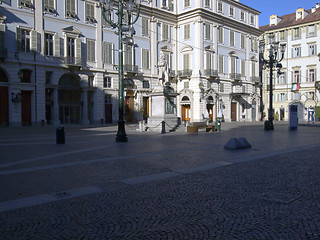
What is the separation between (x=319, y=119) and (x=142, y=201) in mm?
51039

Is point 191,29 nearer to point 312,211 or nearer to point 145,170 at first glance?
point 145,170

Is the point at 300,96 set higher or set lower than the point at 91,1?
lower

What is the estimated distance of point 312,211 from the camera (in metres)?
4.57

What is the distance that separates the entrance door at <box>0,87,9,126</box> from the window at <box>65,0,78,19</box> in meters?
9.92

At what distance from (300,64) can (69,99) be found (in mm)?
40313

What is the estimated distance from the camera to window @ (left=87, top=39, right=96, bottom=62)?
33.6m

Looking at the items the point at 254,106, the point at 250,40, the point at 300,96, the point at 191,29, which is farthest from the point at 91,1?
the point at 300,96

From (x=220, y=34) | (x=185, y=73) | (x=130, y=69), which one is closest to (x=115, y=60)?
(x=130, y=69)

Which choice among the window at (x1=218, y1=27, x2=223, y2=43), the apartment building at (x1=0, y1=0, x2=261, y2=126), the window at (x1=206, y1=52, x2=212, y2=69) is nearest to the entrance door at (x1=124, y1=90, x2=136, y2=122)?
the apartment building at (x1=0, y1=0, x2=261, y2=126)

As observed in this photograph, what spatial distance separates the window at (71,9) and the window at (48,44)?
3059mm

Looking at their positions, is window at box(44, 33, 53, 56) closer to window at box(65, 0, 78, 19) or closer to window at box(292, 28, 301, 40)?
window at box(65, 0, 78, 19)

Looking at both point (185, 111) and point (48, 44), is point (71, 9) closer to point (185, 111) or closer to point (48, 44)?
point (48, 44)

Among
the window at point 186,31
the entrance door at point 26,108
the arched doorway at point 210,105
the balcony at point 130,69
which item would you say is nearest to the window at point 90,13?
the balcony at point 130,69

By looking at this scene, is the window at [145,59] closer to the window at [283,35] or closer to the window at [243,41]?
the window at [243,41]
